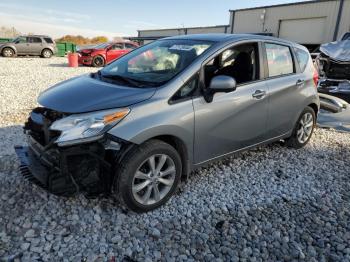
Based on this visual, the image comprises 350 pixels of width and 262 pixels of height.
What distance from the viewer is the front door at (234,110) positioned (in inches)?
134

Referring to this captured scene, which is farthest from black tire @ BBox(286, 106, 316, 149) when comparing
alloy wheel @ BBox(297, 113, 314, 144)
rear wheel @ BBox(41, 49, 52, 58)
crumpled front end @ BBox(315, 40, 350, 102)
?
rear wheel @ BBox(41, 49, 52, 58)

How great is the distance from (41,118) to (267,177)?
2.78m

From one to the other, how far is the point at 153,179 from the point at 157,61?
1.44 m

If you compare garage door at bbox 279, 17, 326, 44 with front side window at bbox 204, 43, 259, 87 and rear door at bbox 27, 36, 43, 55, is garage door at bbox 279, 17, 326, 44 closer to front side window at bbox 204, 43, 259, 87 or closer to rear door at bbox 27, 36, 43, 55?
rear door at bbox 27, 36, 43, 55

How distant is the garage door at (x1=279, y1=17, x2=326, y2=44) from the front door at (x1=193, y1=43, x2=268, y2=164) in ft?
82.8

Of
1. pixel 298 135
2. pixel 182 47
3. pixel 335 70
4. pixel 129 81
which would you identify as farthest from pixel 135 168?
pixel 335 70

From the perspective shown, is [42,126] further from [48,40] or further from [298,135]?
[48,40]

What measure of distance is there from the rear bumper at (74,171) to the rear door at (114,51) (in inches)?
641

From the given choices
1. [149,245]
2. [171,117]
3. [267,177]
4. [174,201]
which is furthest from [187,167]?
[267,177]

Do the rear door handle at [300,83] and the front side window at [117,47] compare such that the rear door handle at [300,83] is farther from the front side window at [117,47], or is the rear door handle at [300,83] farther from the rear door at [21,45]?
the rear door at [21,45]

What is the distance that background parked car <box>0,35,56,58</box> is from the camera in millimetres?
21484

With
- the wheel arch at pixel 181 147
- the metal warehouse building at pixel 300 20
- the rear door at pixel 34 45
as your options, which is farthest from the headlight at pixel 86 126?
the metal warehouse building at pixel 300 20

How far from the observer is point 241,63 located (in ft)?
13.0

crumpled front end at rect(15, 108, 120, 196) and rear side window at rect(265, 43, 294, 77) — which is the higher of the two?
rear side window at rect(265, 43, 294, 77)
